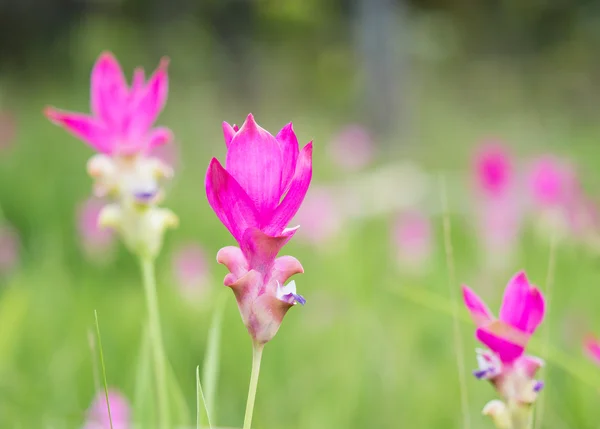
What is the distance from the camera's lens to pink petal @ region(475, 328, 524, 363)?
36 cm

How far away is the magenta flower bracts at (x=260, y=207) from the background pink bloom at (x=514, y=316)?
3.4 inches

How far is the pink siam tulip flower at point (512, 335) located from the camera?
1.18 feet

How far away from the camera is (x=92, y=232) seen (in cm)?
158

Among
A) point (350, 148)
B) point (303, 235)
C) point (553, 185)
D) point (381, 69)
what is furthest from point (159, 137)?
point (381, 69)

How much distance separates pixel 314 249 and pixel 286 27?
453cm

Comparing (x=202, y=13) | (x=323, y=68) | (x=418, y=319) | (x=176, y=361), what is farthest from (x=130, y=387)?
(x=323, y=68)

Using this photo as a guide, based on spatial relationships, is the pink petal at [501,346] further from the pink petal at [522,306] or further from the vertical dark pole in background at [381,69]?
the vertical dark pole in background at [381,69]

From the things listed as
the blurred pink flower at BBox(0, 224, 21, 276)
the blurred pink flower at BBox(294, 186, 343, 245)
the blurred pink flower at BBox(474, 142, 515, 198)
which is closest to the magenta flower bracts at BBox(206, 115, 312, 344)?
the blurred pink flower at BBox(474, 142, 515, 198)

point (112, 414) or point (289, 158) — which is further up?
point (289, 158)

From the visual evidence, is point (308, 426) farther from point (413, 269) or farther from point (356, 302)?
point (413, 269)

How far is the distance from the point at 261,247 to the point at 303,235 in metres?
1.54

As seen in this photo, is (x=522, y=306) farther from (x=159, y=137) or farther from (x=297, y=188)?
(x=159, y=137)

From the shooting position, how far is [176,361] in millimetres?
1115

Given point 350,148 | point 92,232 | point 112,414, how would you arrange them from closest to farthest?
point 112,414 < point 92,232 < point 350,148
